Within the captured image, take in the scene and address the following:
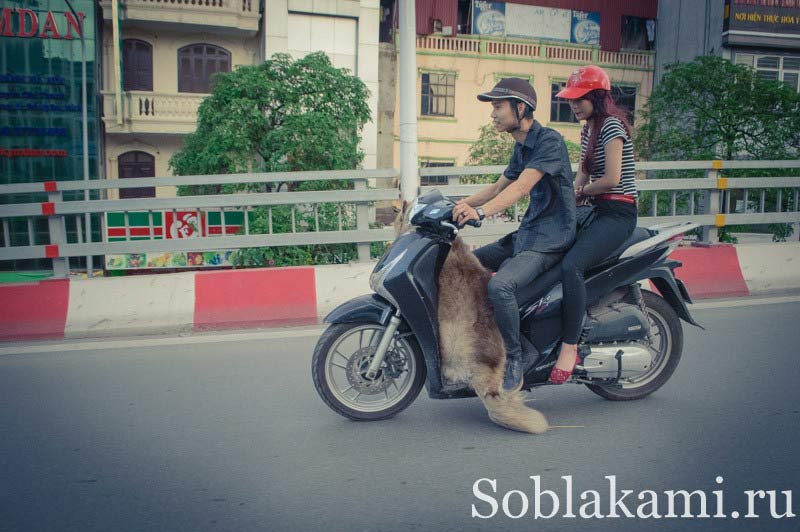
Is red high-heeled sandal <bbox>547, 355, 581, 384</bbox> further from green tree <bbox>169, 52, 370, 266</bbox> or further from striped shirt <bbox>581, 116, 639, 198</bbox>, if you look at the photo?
green tree <bbox>169, 52, 370, 266</bbox>

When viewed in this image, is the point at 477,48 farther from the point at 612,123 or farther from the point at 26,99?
the point at 612,123

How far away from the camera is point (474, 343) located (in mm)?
3785

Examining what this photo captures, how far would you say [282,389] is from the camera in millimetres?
4711

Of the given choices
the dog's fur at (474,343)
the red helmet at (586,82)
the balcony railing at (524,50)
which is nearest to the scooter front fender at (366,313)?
the dog's fur at (474,343)

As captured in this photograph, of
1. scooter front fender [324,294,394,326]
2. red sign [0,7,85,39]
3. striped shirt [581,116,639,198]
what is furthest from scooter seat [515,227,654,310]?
red sign [0,7,85,39]

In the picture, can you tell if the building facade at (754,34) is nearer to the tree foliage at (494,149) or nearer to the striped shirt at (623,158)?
the tree foliage at (494,149)

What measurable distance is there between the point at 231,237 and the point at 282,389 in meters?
2.68

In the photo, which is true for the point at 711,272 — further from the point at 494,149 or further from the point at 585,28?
the point at 585,28

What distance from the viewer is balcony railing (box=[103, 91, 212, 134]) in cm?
2214

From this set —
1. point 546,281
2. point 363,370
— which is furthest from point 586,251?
point 363,370

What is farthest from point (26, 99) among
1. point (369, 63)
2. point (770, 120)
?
point (770, 120)

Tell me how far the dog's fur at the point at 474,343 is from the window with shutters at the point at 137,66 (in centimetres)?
2213

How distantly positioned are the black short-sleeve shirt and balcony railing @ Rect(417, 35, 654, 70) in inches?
Result: 970

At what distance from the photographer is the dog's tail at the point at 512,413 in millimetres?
3736
